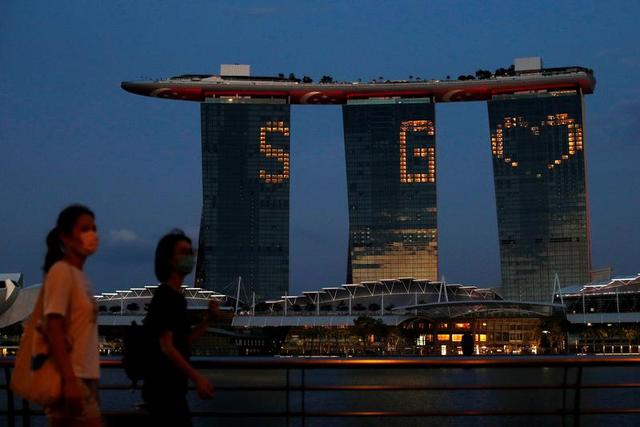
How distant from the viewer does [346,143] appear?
142m

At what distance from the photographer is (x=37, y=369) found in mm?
5656

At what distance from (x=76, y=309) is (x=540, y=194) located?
134735 mm

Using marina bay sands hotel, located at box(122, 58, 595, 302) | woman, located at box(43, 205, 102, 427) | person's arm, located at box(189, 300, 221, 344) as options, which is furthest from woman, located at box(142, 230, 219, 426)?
marina bay sands hotel, located at box(122, 58, 595, 302)

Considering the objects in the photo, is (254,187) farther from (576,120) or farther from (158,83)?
(576,120)

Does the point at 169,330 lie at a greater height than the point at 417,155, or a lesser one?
lesser

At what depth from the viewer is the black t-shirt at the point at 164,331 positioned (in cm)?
668

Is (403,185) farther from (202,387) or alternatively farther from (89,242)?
(89,242)

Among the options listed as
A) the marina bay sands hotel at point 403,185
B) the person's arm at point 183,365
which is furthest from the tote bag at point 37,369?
the marina bay sands hotel at point 403,185

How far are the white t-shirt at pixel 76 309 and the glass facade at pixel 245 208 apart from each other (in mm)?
133216

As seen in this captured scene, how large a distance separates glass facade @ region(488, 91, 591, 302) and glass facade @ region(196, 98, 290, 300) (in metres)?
30.5

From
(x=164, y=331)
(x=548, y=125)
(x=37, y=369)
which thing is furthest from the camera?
(x=548, y=125)

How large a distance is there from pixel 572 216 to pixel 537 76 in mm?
21249

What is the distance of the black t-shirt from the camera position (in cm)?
668

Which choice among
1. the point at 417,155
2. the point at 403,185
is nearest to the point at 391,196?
the point at 403,185
